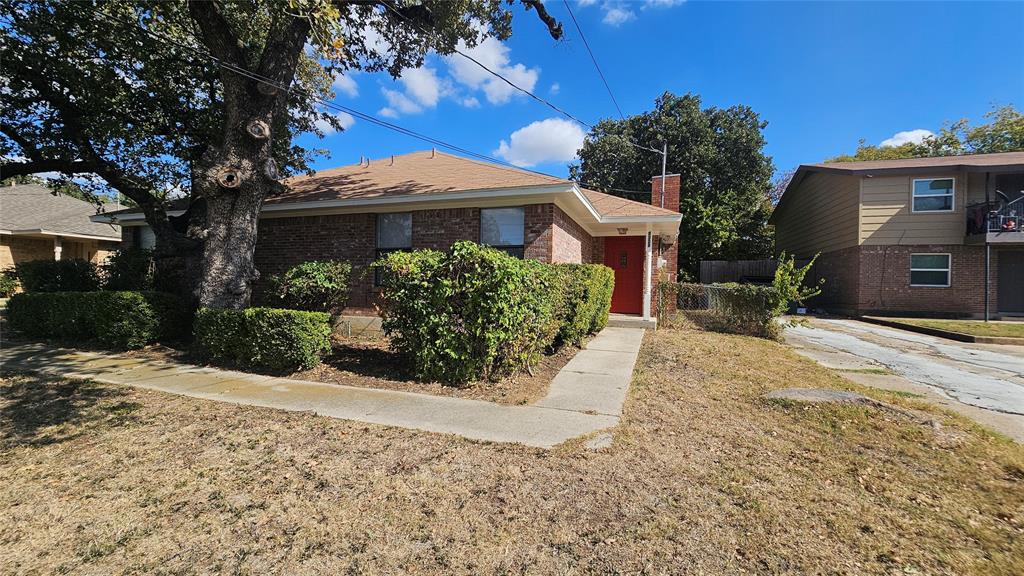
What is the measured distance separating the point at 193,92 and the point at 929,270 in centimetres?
2283

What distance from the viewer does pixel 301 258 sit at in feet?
32.6

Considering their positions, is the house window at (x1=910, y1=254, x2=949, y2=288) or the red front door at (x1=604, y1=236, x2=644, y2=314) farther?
the house window at (x1=910, y1=254, x2=949, y2=288)

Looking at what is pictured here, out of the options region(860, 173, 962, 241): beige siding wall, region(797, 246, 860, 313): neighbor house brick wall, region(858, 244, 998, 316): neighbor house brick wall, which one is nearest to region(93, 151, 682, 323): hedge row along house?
region(797, 246, 860, 313): neighbor house brick wall

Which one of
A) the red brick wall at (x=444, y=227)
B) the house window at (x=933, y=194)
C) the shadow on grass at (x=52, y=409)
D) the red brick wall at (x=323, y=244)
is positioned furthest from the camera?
the house window at (x=933, y=194)

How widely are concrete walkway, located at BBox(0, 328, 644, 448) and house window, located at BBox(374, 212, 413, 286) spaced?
4.16 m

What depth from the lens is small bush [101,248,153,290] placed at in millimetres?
9728

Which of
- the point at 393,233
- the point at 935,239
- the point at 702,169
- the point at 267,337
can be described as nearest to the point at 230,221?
the point at 267,337

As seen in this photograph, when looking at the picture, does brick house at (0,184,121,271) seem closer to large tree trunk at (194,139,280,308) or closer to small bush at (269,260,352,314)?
large tree trunk at (194,139,280,308)

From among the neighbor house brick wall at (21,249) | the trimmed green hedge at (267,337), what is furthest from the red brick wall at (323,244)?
the neighbor house brick wall at (21,249)

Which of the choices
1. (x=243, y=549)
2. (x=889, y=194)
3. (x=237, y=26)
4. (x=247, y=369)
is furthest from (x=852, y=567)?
(x=889, y=194)

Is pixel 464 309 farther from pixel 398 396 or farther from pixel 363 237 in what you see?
pixel 363 237

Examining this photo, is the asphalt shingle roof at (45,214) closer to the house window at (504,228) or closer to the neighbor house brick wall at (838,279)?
the house window at (504,228)

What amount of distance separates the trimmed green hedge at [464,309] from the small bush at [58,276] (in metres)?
9.96

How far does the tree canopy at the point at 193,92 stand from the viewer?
691 cm
